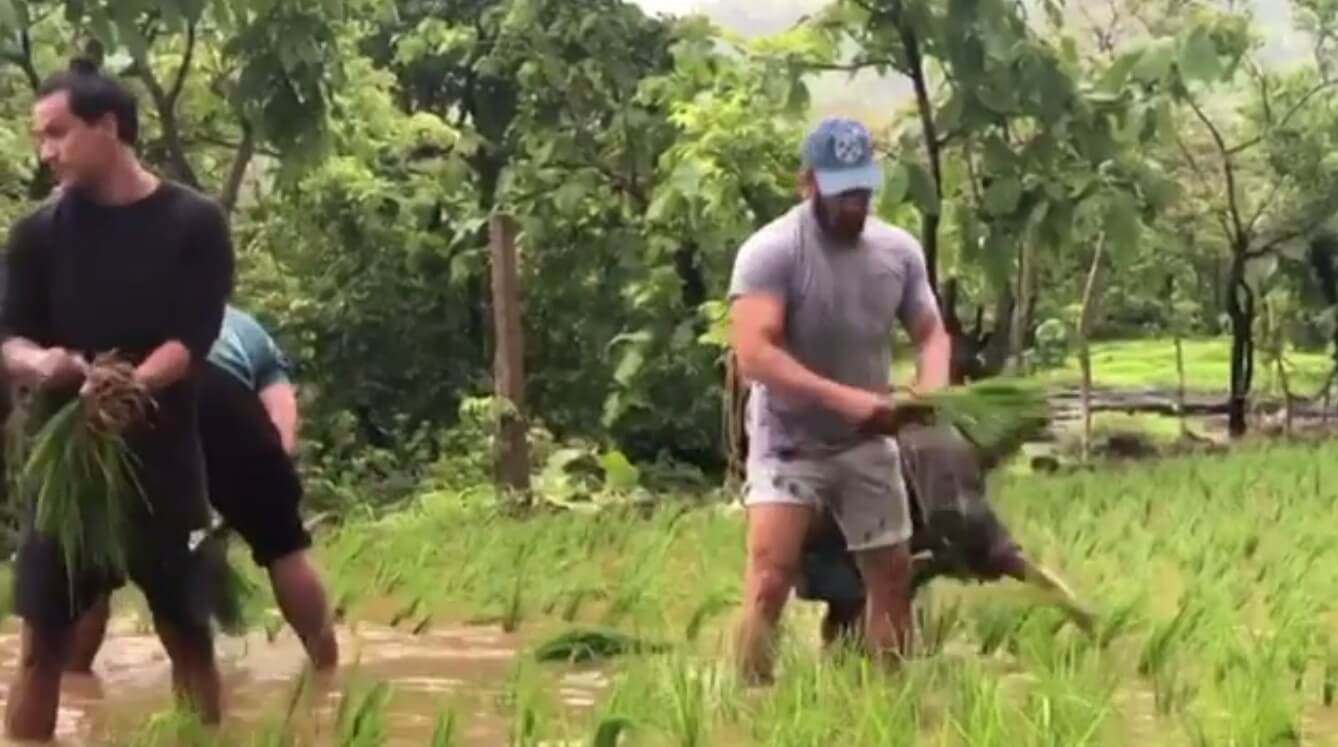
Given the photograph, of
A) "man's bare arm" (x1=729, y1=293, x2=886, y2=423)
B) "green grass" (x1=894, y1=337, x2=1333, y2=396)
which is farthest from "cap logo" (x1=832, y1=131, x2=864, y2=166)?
"green grass" (x1=894, y1=337, x2=1333, y2=396)

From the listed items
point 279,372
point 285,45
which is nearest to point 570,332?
point 285,45

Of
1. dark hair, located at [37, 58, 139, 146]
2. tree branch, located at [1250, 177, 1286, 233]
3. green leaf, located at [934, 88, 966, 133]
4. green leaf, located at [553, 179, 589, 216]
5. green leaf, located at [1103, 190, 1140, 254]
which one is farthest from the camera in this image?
tree branch, located at [1250, 177, 1286, 233]

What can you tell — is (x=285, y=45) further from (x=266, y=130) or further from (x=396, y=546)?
(x=396, y=546)

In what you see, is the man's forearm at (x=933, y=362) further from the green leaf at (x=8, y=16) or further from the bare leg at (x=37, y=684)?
the green leaf at (x=8, y=16)

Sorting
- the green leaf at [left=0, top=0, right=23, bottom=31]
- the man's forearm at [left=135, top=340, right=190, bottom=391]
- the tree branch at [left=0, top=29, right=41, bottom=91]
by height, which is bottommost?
the man's forearm at [left=135, top=340, right=190, bottom=391]

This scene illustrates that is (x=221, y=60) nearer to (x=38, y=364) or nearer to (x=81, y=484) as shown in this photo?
(x=38, y=364)

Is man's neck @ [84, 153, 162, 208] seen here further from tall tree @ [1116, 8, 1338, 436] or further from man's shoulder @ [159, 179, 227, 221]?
tall tree @ [1116, 8, 1338, 436]

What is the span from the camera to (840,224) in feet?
17.9

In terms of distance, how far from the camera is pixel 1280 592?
6.50 meters

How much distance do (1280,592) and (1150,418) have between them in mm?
16335

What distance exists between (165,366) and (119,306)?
206 mm

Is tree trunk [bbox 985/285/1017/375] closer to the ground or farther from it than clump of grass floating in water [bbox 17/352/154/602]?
closer to the ground

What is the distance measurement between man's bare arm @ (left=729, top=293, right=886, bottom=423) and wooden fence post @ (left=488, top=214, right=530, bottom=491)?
6048mm

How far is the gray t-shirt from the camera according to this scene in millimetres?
5438
